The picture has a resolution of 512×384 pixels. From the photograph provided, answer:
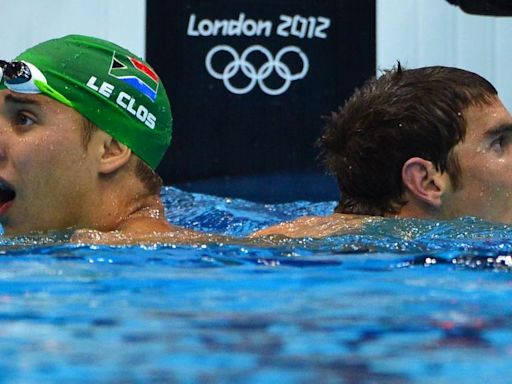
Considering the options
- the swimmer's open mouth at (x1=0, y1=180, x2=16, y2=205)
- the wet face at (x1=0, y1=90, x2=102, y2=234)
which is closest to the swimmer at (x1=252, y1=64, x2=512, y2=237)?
the wet face at (x1=0, y1=90, x2=102, y2=234)

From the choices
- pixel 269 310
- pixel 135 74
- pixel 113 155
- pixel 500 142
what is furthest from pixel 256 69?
pixel 269 310

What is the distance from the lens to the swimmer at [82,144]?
3043 mm

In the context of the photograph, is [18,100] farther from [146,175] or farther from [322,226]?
[322,226]

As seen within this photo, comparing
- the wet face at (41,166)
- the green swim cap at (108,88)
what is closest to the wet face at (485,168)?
the green swim cap at (108,88)

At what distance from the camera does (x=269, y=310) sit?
2.00 m

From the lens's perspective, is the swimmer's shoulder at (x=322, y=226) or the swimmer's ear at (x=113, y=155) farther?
the swimmer's ear at (x=113, y=155)

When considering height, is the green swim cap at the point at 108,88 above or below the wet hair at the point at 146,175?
above

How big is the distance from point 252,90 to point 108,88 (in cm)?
293

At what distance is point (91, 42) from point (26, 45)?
287cm

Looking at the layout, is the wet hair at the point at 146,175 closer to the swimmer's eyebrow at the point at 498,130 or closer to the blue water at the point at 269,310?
the blue water at the point at 269,310

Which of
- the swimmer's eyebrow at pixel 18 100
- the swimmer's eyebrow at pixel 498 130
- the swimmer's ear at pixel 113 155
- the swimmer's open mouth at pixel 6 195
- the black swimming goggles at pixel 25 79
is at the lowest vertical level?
the swimmer's open mouth at pixel 6 195

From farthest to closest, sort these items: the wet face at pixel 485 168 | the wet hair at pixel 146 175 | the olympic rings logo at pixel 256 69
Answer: the olympic rings logo at pixel 256 69 < the wet hair at pixel 146 175 < the wet face at pixel 485 168

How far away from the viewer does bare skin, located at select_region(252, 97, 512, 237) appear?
309 cm

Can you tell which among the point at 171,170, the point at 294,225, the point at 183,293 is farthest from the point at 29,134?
the point at 171,170
